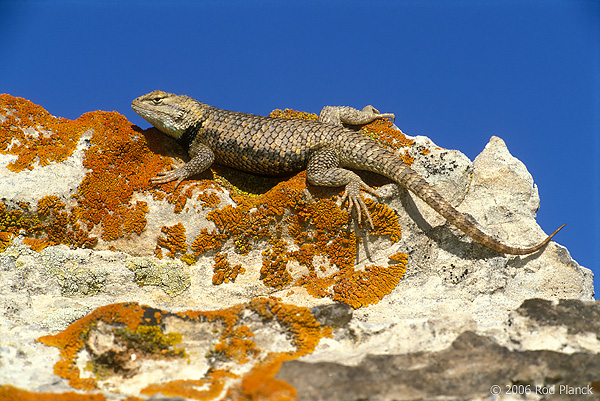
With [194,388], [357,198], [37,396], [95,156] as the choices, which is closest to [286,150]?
[357,198]

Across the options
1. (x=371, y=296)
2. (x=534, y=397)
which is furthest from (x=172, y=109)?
(x=534, y=397)

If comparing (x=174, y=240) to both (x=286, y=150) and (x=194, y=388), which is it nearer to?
(x=286, y=150)

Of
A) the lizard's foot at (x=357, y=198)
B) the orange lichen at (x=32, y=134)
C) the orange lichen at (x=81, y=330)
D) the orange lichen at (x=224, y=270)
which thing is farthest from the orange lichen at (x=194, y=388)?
the orange lichen at (x=32, y=134)

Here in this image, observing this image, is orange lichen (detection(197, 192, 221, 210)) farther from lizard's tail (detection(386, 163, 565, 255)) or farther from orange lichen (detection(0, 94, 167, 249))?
lizard's tail (detection(386, 163, 565, 255))

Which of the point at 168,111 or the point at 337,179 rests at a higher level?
the point at 168,111

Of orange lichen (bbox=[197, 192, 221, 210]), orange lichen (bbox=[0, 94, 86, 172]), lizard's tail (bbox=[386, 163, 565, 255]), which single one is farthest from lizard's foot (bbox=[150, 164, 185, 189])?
lizard's tail (bbox=[386, 163, 565, 255])

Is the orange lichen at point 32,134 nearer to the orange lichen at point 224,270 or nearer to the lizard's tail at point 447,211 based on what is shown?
the orange lichen at point 224,270
